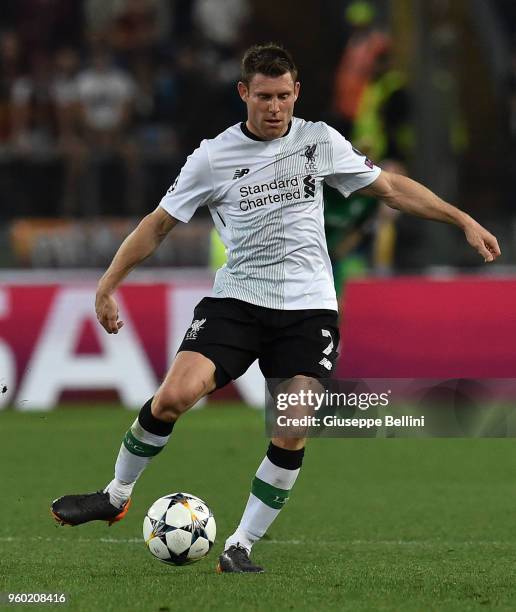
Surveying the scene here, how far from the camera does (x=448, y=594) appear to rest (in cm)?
543

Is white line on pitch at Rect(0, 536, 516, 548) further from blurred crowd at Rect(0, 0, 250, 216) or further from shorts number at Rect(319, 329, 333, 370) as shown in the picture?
blurred crowd at Rect(0, 0, 250, 216)

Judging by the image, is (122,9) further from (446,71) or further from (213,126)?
(446,71)

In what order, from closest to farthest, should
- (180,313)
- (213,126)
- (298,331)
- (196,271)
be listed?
(298,331) → (180,313) → (196,271) → (213,126)

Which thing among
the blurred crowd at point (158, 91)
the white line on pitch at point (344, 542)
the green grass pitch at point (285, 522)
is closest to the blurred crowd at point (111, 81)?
the blurred crowd at point (158, 91)

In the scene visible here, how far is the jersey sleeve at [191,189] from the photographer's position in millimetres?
6012

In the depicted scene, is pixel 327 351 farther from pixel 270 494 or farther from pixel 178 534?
pixel 178 534

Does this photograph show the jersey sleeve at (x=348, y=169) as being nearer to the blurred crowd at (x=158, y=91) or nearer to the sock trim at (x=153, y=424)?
the sock trim at (x=153, y=424)

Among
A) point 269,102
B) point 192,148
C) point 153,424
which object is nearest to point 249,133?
point 269,102

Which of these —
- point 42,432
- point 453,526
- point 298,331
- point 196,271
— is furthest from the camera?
point 196,271

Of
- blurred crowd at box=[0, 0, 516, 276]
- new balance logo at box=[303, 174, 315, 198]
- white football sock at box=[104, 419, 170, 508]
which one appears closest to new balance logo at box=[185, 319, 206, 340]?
white football sock at box=[104, 419, 170, 508]

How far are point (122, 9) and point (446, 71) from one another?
4612 mm

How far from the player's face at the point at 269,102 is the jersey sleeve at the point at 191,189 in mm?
239

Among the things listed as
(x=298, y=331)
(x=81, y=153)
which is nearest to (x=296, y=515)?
(x=298, y=331)

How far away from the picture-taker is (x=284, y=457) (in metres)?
5.96
